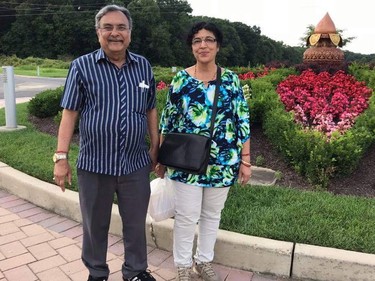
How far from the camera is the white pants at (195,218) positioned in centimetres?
245

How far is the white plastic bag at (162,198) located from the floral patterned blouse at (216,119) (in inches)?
5.0

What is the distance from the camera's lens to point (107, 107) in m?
2.14

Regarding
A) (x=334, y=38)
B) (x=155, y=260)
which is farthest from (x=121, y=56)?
(x=334, y=38)

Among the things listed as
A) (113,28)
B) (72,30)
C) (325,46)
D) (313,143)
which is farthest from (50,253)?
(72,30)

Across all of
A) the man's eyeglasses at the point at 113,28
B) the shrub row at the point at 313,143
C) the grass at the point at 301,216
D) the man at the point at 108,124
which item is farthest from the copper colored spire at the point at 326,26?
the man's eyeglasses at the point at 113,28

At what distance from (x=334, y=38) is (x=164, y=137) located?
10745mm

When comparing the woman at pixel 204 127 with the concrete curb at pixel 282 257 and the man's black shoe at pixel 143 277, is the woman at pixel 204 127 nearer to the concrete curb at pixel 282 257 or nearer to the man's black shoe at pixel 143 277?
the man's black shoe at pixel 143 277

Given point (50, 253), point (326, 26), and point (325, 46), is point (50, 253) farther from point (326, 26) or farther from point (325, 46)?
point (326, 26)

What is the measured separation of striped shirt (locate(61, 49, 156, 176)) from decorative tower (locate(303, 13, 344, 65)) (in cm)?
1000

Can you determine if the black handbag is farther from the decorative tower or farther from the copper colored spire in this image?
the copper colored spire

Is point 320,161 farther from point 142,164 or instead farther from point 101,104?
point 101,104

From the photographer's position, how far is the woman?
7.76ft

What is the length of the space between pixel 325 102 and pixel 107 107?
15.9 ft

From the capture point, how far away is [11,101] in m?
6.41
